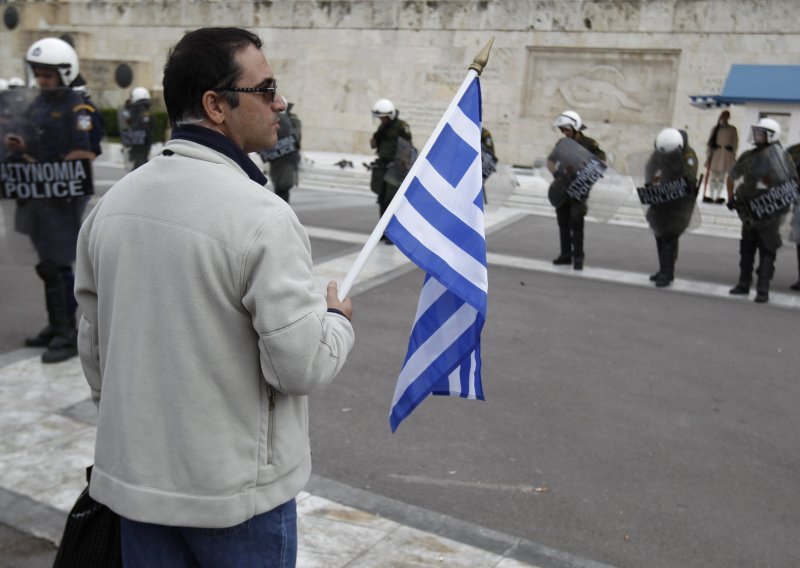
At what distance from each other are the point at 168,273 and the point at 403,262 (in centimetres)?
786

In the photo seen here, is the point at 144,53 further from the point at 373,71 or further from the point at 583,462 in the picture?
the point at 583,462

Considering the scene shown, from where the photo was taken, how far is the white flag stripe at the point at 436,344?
237 cm

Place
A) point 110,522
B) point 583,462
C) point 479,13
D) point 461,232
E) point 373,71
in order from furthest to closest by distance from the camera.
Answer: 1. point 373,71
2. point 479,13
3. point 583,462
4. point 461,232
5. point 110,522

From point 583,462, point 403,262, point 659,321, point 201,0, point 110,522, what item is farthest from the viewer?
point 201,0

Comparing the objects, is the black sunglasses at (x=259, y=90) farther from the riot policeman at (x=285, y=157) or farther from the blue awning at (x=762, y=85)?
the blue awning at (x=762, y=85)

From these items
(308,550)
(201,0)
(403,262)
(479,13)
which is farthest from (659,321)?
(201,0)

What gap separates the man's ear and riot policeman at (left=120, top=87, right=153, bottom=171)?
12.5 meters

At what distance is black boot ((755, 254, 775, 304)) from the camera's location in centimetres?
866

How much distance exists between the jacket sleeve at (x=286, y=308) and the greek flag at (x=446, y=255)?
2.00 ft

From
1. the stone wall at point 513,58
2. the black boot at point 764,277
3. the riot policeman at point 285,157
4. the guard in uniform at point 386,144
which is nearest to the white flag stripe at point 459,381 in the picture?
the black boot at point 764,277

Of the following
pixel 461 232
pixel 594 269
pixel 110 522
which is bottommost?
pixel 594 269

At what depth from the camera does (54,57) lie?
5.47m

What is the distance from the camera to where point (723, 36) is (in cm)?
1752

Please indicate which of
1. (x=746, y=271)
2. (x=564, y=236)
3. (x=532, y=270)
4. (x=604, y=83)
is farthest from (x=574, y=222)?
(x=604, y=83)
